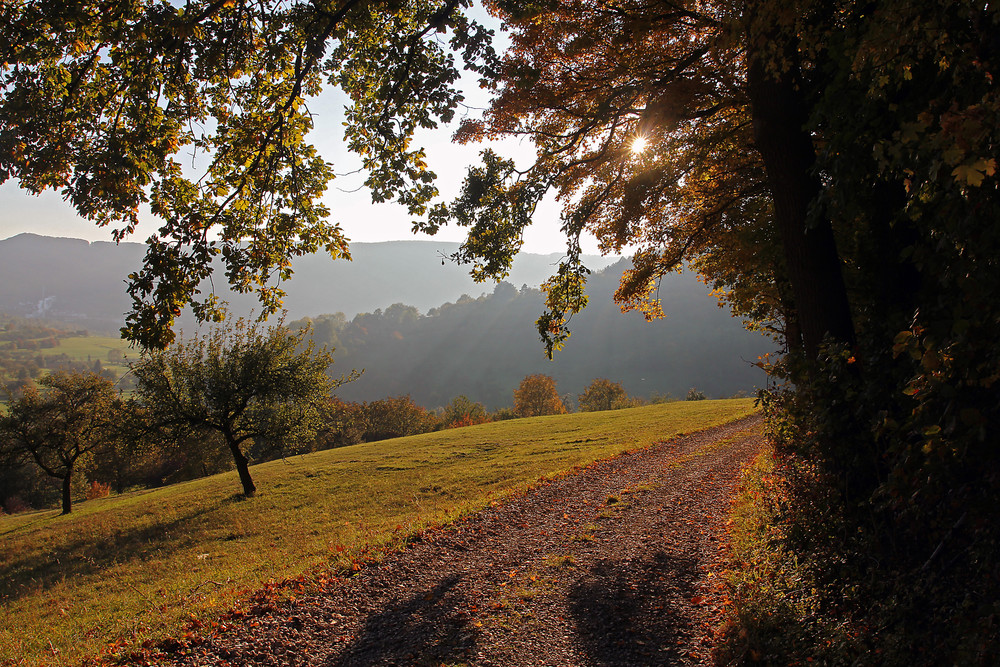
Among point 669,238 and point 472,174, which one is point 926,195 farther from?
point 669,238

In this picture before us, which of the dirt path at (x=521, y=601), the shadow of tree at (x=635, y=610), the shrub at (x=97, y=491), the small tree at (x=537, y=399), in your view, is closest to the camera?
the shadow of tree at (x=635, y=610)

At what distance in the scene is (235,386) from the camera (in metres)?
22.9

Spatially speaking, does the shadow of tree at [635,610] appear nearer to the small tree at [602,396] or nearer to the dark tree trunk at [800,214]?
the dark tree trunk at [800,214]

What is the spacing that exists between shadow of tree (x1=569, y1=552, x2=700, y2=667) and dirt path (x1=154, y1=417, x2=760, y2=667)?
0.02 metres

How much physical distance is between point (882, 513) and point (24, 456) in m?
44.9

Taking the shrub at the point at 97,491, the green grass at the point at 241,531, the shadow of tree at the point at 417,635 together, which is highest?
the shadow of tree at the point at 417,635

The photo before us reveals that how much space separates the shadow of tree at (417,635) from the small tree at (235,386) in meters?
17.6

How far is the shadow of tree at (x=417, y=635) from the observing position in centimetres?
566

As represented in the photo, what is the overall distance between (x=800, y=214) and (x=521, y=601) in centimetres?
667

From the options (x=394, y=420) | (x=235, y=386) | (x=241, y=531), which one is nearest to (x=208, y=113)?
(x=241, y=531)

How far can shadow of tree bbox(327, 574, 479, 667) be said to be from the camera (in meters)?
5.66

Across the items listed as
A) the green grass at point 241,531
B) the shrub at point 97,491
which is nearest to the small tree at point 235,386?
the green grass at point 241,531

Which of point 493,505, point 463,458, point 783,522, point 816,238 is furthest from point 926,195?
point 463,458

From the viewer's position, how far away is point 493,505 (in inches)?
474
